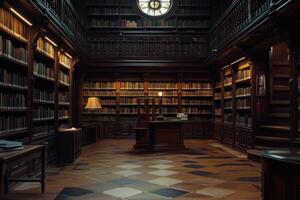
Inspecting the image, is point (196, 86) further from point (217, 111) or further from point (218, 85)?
point (217, 111)

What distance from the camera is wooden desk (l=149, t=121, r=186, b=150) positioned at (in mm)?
9062

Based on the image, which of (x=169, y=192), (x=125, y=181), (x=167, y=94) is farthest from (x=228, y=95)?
(x=169, y=192)

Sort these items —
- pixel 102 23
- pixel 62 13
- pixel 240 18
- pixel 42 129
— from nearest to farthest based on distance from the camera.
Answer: pixel 42 129 < pixel 62 13 < pixel 240 18 < pixel 102 23

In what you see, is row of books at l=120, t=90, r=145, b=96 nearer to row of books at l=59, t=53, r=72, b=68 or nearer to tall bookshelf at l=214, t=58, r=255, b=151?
tall bookshelf at l=214, t=58, r=255, b=151

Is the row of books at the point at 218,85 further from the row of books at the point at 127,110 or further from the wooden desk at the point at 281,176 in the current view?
the wooden desk at the point at 281,176

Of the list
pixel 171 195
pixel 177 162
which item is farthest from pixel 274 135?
pixel 171 195

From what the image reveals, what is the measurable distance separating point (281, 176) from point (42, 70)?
5053 millimetres

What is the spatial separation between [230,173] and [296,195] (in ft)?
10.8

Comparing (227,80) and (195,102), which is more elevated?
(227,80)

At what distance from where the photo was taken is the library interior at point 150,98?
4617mm

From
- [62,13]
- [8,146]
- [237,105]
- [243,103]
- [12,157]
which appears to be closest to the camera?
[12,157]

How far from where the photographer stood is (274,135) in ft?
25.3

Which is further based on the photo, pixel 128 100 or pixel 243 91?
pixel 128 100

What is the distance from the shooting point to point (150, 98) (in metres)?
9.34
